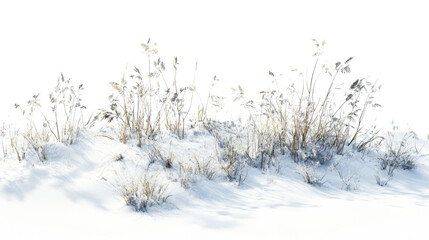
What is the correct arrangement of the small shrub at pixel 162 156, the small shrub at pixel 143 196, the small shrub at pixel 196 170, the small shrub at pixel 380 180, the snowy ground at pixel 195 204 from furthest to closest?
the small shrub at pixel 380 180 < the small shrub at pixel 162 156 < the small shrub at pixel 196 170 < the small shrub at pixel 143 196 < the snowy ground at pixel 195 204

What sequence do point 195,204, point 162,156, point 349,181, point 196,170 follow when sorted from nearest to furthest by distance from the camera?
point 195,204 → point 196,170 → point 162,156 → point 349,181

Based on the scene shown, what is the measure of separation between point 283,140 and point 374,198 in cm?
111

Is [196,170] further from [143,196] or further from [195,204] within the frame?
[143,196]

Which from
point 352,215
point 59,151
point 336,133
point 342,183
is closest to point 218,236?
point 352,215

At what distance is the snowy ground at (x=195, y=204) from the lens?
6.35ft

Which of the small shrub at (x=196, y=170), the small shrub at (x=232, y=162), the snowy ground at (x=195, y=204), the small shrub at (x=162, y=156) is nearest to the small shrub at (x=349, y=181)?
the snowy ground at (x=195, y=204)

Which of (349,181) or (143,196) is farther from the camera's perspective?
(349,181)

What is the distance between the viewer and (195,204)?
2492 mm

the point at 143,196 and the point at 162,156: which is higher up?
the point at 162,156

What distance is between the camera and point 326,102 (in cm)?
376

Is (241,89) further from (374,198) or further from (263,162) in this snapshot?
(374,198)

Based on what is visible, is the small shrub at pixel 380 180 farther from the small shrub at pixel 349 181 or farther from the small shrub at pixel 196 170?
the small shrub at pixel 196 170

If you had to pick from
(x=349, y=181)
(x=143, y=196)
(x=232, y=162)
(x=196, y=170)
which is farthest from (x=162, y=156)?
(x=349, y=181)

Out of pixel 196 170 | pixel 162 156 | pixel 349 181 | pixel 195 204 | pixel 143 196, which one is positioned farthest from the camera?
pixel 349 181
